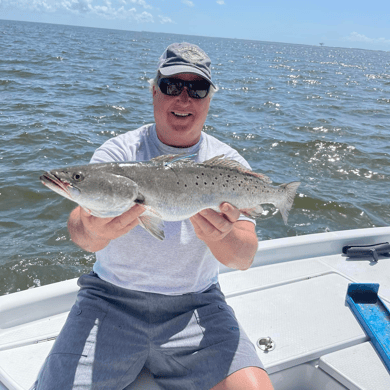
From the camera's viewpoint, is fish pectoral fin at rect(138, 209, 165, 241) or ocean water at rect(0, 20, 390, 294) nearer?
fish pectoral fin at rect(138, 209, 165, 241)

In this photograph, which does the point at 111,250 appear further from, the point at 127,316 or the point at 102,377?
the point at 102,377

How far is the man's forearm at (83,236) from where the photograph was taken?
265cm

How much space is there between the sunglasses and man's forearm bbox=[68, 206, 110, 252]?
3.88ft

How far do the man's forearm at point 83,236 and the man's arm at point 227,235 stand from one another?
0.69m

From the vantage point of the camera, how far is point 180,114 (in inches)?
118

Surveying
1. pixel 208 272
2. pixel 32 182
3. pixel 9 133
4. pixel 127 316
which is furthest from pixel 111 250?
pixel 9 133

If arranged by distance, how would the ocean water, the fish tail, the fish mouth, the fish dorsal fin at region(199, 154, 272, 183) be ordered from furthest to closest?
the ocean water → the fish tail → the fish dorsal fin at region(199, 154, 272, 183) → the fish mouth

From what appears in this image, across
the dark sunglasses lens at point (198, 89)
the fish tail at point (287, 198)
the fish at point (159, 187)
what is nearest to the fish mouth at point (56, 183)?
the fish at point (159, 187)

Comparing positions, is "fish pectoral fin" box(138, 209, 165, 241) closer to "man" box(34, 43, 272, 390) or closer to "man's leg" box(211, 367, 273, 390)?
"man" box(34, 43, 272, 390)

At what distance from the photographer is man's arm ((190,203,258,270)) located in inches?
105

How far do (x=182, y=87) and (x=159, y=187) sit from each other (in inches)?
37.2

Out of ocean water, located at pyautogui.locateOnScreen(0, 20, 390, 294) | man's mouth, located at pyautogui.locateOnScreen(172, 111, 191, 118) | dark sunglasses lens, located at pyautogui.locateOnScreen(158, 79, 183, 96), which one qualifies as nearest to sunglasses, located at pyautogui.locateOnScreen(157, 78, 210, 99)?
dark sunglasses lens, located at pyautogui.locateOnScreen(158, 79, 183, 96)

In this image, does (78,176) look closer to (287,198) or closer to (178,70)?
(178,70)

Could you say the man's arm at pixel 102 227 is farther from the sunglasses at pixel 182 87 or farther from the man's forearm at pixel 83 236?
the sunglasses at pixel 182 87
